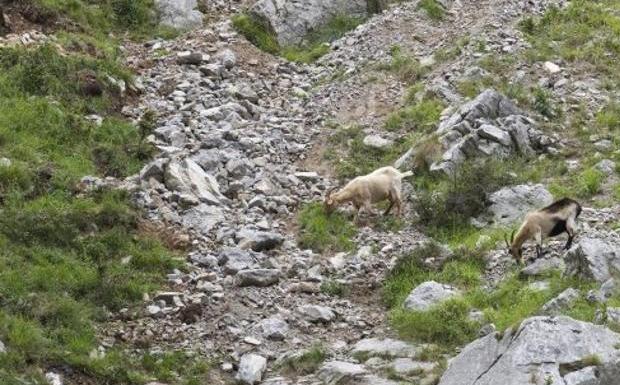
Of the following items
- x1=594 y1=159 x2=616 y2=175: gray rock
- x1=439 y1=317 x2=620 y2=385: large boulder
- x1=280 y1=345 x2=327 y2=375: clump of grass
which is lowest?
x1=280 y1=345 x2=327 y2=375: clump of grass

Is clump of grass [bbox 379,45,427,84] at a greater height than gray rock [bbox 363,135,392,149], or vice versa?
clump of grass [bbox 379,45,427,84]

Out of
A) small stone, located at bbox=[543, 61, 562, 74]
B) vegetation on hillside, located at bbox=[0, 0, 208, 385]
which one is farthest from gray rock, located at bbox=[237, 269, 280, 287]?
small stone, located at bbox=[543, 61, 562, 74]

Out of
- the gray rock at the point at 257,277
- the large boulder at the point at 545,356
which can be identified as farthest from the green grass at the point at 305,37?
the large boulder at the point at 545,356

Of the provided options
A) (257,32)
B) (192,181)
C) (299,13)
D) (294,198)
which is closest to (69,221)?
(192,181)

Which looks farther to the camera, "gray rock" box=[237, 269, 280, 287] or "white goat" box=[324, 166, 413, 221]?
"white goat" box=[324, 166, 413, 221]

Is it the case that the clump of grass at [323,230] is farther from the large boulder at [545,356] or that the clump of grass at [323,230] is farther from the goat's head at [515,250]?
the large boulder at [545,356]

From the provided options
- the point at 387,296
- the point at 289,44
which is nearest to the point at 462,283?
the point at 387,296

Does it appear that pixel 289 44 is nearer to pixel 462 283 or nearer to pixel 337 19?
pixel 337 19

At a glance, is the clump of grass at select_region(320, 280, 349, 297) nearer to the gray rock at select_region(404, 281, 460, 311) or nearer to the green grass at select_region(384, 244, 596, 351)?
the green grass at select_region(384, 244, 596, 351)

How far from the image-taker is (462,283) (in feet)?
55.6

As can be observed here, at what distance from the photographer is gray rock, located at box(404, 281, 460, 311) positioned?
1608 centimetres

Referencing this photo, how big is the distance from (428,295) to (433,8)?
13614 mm

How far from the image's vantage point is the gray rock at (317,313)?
1625cm

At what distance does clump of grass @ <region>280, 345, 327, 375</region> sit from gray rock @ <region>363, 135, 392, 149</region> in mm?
7957
